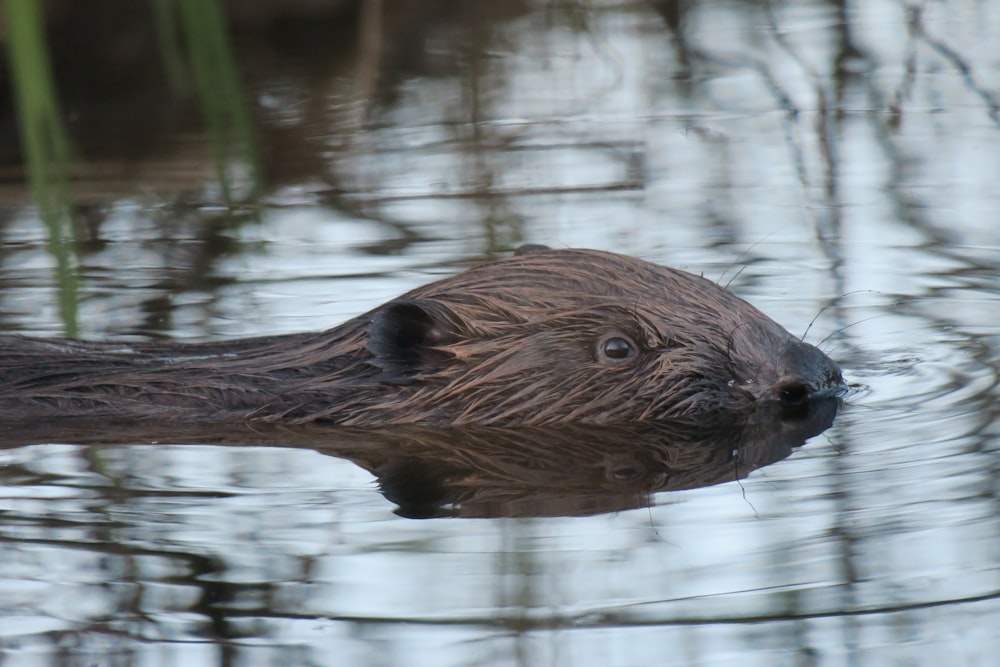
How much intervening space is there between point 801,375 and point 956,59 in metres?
4.96

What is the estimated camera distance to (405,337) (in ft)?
14.3

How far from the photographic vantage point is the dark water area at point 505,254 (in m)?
3.03

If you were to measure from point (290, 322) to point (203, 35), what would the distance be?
2.27 metres

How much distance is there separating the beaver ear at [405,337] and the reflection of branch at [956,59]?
3.90 m

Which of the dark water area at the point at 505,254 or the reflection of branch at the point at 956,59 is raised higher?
the dark water area at the point at 505,254

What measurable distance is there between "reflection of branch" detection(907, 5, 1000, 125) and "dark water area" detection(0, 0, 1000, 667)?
0.13 feet

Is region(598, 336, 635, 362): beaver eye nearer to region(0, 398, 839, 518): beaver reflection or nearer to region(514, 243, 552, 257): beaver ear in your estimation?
region(0, 398, 839, 518): beaver reflection

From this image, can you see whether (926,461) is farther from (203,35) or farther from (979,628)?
(203,35)

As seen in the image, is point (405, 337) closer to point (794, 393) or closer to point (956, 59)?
point (794, 393)

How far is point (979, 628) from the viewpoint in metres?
2.82

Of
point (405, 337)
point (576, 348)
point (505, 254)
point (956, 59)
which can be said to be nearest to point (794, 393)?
point (576, 348)

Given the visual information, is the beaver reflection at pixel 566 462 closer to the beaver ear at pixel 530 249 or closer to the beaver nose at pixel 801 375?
the beaver nose at pixel 801 375

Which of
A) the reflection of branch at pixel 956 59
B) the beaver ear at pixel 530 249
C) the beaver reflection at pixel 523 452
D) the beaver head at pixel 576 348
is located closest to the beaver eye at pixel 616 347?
the beaver head at pixel 576 348

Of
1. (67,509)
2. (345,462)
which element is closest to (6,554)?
(67,509)
